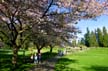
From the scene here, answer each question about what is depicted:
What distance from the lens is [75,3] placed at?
18.1 meters

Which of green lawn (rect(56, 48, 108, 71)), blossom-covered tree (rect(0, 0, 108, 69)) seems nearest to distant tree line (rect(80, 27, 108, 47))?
green lawn (rect(56, 48, 108, 71))

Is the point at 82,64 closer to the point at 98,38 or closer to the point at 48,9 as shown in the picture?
the point at 48,9

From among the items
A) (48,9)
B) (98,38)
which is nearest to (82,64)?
(48,9)

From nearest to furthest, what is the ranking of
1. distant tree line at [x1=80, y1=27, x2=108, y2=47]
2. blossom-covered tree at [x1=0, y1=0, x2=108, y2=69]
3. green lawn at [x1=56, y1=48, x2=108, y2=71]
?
blossom-covered tree at [x1=0, y1=0, x2=108, y2=69] → green lawn at [x1=56, y1=48, x2=108, y2=71] → distant tree line at [x1=80, y1=27, x2=108, y2=47]

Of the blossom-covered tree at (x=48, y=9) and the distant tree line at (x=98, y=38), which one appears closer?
the blossom-covered tree at (x=48, y=9)

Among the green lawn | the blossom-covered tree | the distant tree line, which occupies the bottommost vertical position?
the green lawn

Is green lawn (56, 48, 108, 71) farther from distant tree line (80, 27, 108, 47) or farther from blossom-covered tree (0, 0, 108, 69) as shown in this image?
distant tree line (80, 27, 108, 47)

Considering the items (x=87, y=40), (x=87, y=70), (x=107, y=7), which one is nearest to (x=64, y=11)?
(x=107, y=7)

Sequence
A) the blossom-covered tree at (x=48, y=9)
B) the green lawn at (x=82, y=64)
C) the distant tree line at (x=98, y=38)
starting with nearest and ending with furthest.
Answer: the blossom-covered tree at (x=48, y=9)
the green lawn at (x=82, y=64)
the distant tree line at (x=98, y=38)

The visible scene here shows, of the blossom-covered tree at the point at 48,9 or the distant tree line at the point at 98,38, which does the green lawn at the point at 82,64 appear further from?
the distant tree line at the point at 98,38

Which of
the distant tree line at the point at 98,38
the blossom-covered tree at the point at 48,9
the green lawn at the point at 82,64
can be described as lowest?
the green lawn at the point at 82,64

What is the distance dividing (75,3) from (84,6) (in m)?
0.66

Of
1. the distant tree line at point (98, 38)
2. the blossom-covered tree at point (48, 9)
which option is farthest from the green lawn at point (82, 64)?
the distant tree line at point (98, 38)

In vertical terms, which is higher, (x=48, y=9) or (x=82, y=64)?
(x=48, y=9)
